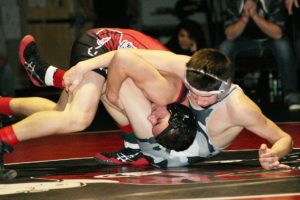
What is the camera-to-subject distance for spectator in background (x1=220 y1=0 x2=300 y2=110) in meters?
7.68

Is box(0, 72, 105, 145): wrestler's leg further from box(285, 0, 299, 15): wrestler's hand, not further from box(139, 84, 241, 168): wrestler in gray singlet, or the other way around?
box(285, 0, 299, 15): wrestler's hand

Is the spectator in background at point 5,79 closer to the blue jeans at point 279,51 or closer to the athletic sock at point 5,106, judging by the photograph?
the blue jeans at point 279,51

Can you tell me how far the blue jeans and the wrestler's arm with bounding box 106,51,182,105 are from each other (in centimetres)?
358

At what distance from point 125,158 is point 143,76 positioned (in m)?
0.75

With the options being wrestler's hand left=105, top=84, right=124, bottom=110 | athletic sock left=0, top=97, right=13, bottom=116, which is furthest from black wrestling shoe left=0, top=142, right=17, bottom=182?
athletic sock left=0, top=97, right=13, bottom=116

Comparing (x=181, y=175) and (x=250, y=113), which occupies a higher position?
(x=250, y=113)

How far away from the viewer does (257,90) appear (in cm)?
842

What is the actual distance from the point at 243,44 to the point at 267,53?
0.36 meters

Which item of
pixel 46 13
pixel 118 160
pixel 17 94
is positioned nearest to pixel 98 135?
pixel 118 160

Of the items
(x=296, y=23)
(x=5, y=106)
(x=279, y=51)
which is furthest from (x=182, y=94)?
(x=296, y=23)

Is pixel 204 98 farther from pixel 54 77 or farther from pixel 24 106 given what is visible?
pixel 24 106

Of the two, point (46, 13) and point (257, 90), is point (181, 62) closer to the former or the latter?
point (257, 90)

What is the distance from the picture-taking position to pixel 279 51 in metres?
7.73

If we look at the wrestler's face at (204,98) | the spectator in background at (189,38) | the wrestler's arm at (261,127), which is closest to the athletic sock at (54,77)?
the wrestler's face at (204,98)
